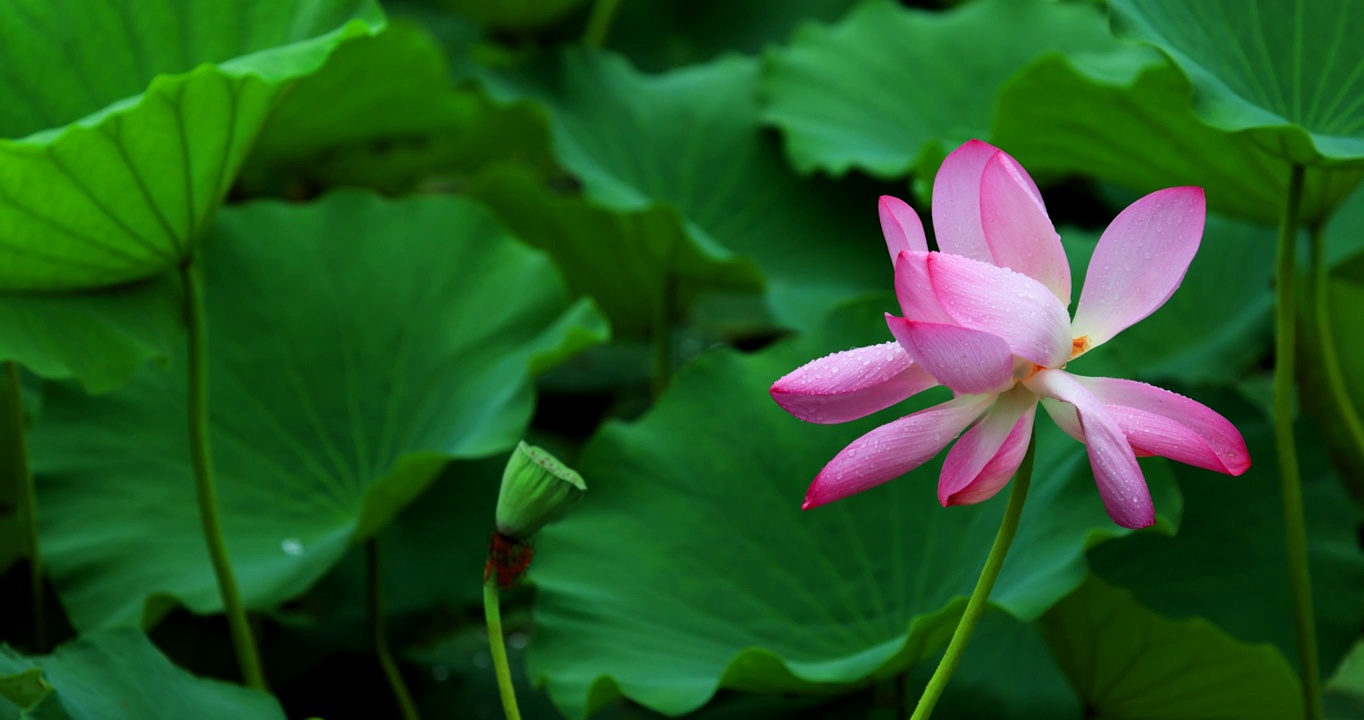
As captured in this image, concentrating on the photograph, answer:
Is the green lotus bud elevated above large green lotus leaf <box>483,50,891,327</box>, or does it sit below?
above

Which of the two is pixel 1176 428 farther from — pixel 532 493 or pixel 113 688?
pixel 113 688

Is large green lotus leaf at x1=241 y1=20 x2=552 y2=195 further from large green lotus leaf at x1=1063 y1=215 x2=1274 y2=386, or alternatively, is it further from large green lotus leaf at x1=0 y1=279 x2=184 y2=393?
large green lotus leaf at x1=1063 y1=215 x2=1274 y2=386

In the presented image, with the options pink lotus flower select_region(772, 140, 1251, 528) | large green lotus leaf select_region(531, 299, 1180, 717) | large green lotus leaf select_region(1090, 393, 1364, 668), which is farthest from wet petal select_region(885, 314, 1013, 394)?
large green lotus leaf select_region(1090, 393, 1364, 668)

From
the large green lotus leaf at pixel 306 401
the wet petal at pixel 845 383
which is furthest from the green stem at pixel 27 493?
the wet petal at pixel 845 383

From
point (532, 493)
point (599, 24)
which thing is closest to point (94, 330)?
point (532, 493)

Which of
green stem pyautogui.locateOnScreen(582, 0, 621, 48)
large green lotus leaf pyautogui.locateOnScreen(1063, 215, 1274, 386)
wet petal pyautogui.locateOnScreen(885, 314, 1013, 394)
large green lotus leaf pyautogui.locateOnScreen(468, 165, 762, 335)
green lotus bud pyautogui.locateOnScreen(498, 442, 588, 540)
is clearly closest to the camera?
wet petal pyautogui.locateOnScreen(885, 314, 1013, 394)

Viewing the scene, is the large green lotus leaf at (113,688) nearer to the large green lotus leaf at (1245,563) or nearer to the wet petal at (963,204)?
the wet petal at (963,204)
